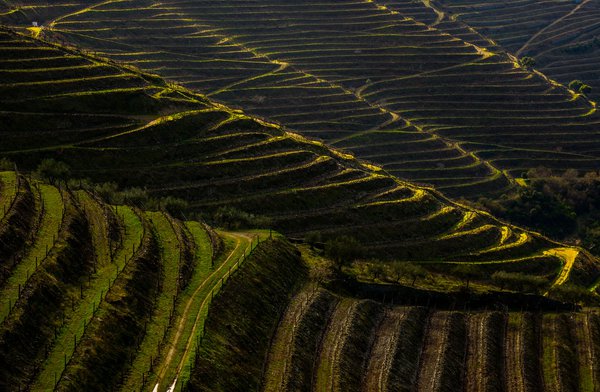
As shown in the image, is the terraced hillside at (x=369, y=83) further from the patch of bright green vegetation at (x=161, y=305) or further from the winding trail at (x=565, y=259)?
the patch of bright green vegetation at (x=161, y=305)

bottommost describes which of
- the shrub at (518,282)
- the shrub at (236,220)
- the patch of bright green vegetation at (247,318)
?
the shrub at (518,282)

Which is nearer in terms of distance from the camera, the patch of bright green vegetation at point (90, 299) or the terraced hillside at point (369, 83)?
the patch of bright green vegetation at point (90, 299)

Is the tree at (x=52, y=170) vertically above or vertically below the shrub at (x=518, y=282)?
above

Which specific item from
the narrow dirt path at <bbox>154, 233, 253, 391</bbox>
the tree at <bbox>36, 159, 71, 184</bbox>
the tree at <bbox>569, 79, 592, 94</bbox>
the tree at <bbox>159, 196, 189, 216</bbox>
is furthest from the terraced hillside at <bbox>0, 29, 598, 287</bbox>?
the tree at <bbox>569, 79, 592, 94</bbox>

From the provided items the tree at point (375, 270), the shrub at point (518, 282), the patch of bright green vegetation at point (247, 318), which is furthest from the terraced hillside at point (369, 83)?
the patch of bright green vegetation at point (247, 318)

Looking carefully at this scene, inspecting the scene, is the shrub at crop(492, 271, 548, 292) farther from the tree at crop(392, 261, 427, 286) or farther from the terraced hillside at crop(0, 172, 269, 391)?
the terraced hillside at crop(0, 172, 269, 391)

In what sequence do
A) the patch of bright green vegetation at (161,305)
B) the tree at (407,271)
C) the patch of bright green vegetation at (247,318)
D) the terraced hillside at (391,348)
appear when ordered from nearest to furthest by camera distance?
the patch of bright green vegetation at (161,305) < the patch of bright green vegetation at (247,318) < the terraced hillside at (391,348) < the tree at (407,271)
